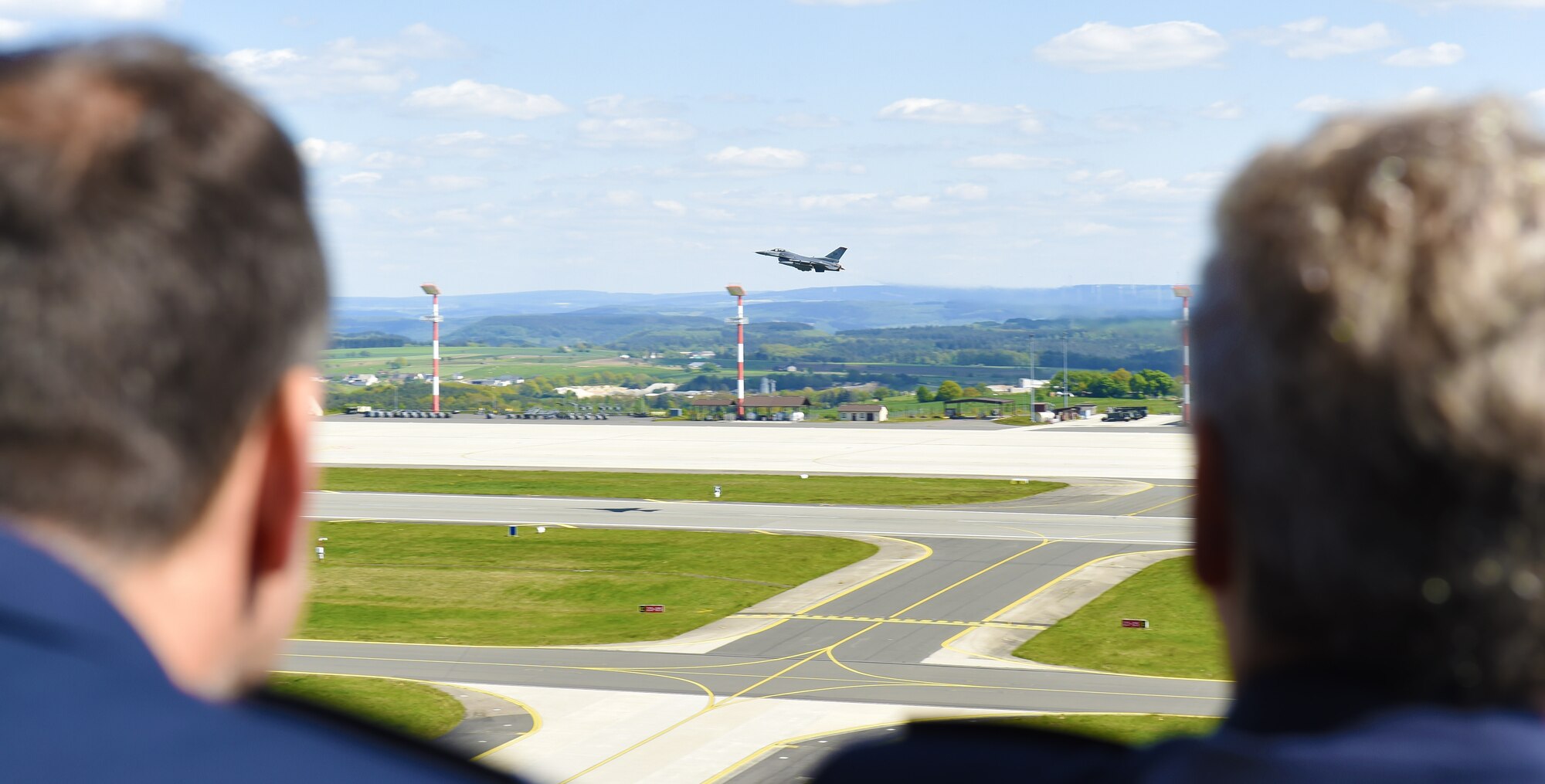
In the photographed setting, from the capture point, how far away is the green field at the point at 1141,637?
47.1 m

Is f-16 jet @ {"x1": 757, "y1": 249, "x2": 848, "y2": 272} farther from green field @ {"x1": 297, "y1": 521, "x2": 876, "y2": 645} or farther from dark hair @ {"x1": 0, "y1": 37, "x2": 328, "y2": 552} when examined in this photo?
dark hair @ {"x1": 0, "y1": 37, "x2": 328, "y2": 552}

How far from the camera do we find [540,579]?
206 feet

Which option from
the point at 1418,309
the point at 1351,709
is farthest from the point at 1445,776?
the point at 1418,309

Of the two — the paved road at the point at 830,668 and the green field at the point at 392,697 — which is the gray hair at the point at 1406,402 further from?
the paved road at the point at 830,668

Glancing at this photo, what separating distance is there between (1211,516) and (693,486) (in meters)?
98.1

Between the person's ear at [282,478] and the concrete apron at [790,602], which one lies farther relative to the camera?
the concrete apron at [790,602]

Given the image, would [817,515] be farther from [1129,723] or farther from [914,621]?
[1129,723]

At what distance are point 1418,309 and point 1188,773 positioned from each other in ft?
2.48

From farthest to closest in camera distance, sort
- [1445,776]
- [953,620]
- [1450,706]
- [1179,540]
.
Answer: [1179,540]
[953,620]
[1450,706]
[1445,776]

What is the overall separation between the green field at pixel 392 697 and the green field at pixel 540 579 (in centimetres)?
642

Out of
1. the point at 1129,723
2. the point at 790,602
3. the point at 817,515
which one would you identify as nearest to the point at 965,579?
the point at 790,602

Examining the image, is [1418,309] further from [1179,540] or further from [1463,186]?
[1179,540]

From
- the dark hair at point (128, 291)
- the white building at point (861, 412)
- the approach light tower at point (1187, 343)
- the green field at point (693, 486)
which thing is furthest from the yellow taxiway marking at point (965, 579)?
the white building at point (861, 412)

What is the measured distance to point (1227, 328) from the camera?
229cm
